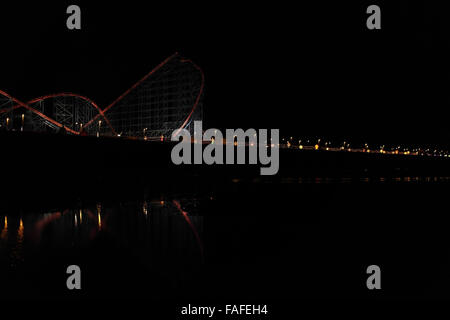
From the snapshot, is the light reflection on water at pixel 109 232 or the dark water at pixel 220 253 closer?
the dark water at pixel 220 253

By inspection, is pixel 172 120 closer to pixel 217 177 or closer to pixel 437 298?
pixel 217 177

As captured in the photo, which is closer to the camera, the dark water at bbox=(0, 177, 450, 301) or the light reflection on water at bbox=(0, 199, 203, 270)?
the dark water at bbox=(0, 177, 450, 301)

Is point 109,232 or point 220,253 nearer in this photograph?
point 220,253
